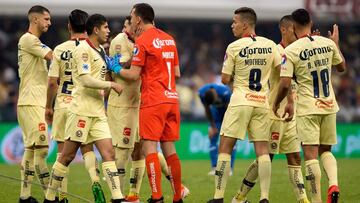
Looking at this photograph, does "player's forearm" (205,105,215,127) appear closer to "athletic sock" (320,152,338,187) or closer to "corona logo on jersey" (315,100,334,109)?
"athletic sock" (320,152,338,187)

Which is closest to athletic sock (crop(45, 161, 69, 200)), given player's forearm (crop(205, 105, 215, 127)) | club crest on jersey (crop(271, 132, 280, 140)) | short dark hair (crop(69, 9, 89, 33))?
short dark hair (crop(69, 9, 89, 33))

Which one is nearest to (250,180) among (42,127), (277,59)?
(277,59)

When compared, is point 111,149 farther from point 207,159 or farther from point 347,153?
point 347,153

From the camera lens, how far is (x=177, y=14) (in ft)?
102

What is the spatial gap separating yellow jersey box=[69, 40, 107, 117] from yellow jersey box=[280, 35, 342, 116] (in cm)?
238

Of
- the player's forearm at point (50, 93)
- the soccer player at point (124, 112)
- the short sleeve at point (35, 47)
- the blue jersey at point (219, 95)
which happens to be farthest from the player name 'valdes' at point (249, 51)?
the blue jersey at point (219, 95)

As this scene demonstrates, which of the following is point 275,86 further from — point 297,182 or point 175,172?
point 175,172

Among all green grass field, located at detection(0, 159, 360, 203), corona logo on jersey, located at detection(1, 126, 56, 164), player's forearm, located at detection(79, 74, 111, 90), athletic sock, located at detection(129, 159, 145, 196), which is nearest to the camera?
player's forearm, located at detection(79, 74, 111, 90)

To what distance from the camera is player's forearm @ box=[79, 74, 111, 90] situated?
12.6 meters

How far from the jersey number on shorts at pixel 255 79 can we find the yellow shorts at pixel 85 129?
2.02m

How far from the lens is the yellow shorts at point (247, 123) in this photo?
13.4 m

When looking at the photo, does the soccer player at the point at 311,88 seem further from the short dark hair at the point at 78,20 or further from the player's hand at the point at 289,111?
the short dark hair at the point at 78,20

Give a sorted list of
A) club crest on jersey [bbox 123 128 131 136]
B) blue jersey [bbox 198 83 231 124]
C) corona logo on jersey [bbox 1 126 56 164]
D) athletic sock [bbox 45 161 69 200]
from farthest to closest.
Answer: corona logo on jersey [bbox 1 126 56 164] < blue jersey [bbox 198 83 231 124] < club crest on jersey [bbox 123 128 131 136] < athletic sock [bbox 45 161 69 200]

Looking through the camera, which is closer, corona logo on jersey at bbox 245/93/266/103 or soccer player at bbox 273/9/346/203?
soccer player at bbox 273/9/346/203
